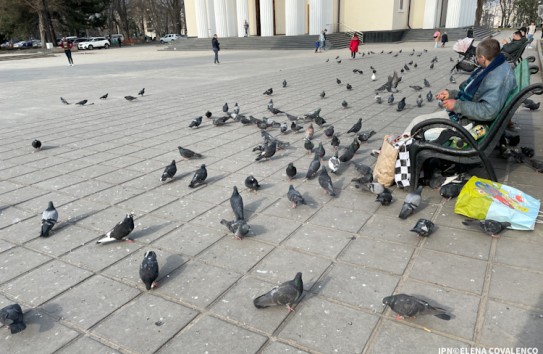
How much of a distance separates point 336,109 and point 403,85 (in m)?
4.52

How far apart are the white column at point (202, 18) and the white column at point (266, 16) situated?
7.36 m

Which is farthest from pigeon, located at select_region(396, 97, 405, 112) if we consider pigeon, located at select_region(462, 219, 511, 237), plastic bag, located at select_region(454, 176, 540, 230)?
pigeon, located at select_region(462, 219, 511, 237)

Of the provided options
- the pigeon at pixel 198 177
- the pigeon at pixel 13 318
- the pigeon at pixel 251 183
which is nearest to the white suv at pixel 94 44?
the pigeon at pixel 198 177

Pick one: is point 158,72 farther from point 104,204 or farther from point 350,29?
point 350,29

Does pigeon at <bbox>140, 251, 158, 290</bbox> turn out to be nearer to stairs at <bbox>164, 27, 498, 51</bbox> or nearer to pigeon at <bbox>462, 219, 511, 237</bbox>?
pigeon at <bbox>462, 219, 511, 237</bbox>

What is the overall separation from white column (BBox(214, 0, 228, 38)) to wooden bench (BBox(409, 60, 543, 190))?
41603mm

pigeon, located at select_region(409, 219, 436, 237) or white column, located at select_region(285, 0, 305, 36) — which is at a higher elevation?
white column, located at select_region(285, 0, 305, 36)

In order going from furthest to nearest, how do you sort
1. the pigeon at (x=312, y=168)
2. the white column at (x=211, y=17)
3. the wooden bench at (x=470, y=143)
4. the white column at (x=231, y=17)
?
the white column at (x=211, y=17) → the white column at (x=231, y=17) → the pigeon at (x=312, y=168) → the wooden bench at (x=470, y=143)

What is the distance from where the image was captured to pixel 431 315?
2.81 m

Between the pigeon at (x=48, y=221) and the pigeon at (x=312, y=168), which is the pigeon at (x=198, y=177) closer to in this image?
the pigeon at (x=312, y=168)

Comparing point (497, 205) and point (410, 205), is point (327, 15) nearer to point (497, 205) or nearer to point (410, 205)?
point (410, 205)

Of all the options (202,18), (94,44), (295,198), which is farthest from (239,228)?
(94,44)

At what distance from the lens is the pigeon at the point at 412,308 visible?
106 inches

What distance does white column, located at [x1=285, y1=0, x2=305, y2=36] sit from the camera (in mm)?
→ 37969
